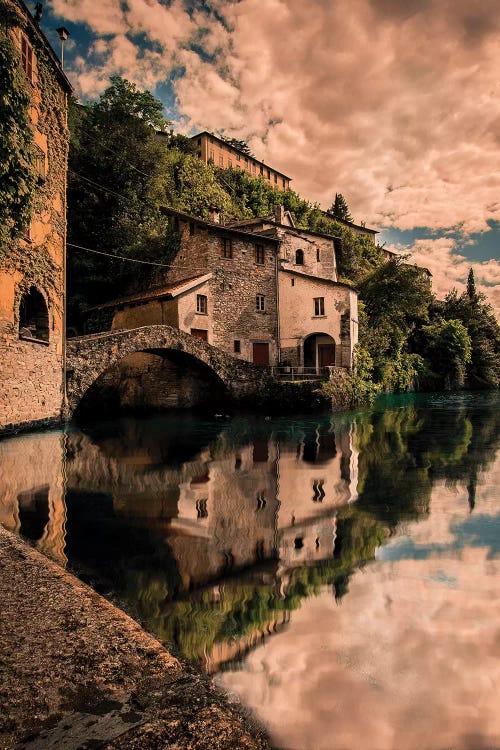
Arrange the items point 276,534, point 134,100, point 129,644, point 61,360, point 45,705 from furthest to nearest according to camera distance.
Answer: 1. point 134,100
2. point 61,360
3. point 276,534
4. point 129,644
5. point 45,705

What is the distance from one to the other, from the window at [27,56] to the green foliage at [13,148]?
4821mm

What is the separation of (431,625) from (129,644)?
7.67 feet

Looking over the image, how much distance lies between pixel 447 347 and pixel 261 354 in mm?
24554

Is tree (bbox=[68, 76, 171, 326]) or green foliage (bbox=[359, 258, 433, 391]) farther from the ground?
tree (bbox=[68, 76, 171, 326])

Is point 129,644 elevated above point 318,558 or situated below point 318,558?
above

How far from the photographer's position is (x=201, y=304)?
25.4 metres

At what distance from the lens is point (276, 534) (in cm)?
536

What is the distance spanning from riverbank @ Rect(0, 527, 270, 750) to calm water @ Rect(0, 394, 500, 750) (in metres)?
0.39

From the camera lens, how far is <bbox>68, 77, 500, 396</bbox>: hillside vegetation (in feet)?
92.0

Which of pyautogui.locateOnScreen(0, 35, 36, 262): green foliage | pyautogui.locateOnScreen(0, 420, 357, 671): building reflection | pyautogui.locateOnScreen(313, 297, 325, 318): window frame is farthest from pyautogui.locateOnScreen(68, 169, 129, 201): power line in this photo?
pyautogui.locateOnScreen(0, 420, 357, 671): building reflection

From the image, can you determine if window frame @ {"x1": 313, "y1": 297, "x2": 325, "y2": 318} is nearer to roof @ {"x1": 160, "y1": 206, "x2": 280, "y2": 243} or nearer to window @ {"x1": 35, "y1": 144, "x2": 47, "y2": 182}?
roof @ {"x1": 160, "y1": 206, "x2": 280, "y2": 243}

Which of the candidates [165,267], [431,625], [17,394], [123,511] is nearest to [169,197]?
[165,267]

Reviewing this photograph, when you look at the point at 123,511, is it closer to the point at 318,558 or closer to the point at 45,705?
the point at 318,558

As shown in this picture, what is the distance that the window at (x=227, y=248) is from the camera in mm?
26891
